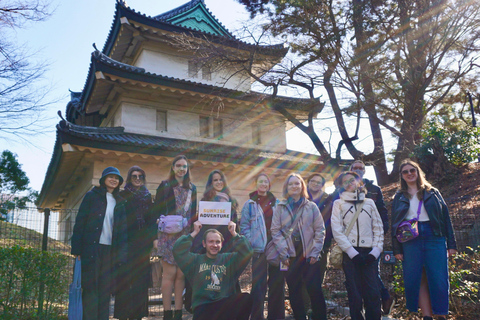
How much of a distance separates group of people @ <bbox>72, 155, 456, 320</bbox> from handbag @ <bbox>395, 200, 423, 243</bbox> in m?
0.06

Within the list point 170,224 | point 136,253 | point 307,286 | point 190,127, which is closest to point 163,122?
point 190,127

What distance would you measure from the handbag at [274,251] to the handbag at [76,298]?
2318 mm

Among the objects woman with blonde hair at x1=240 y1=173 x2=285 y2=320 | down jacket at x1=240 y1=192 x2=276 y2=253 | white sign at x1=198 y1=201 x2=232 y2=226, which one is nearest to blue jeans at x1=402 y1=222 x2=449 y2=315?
woman with blonde hair at x1=240 y1=173 x2=285 y2=320

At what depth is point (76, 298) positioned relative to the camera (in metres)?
4.41

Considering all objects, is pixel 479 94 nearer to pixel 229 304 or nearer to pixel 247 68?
pixel 247 68

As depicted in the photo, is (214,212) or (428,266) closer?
(428,266)

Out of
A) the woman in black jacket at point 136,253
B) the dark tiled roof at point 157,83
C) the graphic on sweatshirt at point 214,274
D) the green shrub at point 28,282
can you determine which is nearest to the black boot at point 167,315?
the woman in black jacket at point 136,253

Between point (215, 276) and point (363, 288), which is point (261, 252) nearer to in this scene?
point (215, 276)

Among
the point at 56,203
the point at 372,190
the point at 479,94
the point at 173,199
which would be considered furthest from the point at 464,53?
the point at 56,203

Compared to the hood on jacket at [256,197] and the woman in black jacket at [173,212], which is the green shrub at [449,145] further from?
the woman in black jacket at [173,212]

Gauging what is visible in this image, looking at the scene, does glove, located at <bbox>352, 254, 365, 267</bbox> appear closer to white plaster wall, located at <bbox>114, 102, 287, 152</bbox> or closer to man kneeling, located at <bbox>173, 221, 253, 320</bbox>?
man kneeling, located at <bbox>173, 221, 253, 320</bbox>

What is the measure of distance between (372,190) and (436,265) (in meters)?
1.50

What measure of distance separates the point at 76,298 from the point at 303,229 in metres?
2.87

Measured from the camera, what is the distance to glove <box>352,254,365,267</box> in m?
4.35
